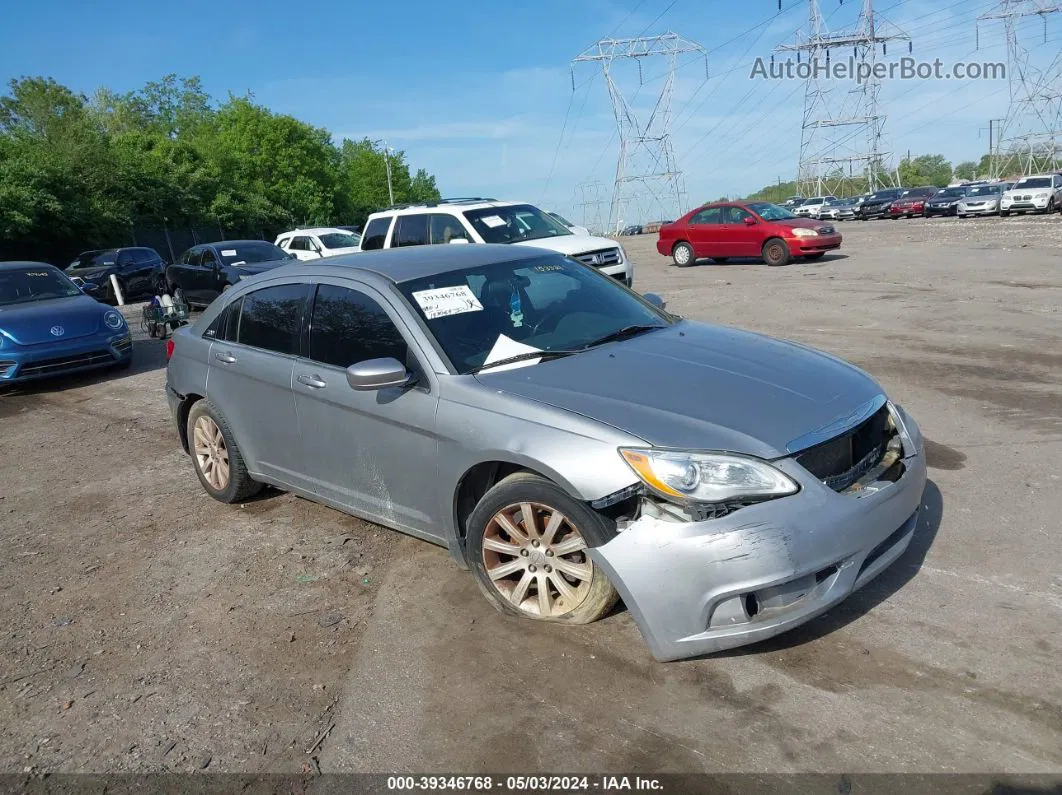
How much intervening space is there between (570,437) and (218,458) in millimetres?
3202

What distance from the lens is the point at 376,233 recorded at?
46.6 feet

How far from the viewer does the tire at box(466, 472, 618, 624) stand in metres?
3.48

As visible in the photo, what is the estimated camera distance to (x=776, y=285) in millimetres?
15734

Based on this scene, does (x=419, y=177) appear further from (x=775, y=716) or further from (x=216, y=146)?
(x=775, y=716)

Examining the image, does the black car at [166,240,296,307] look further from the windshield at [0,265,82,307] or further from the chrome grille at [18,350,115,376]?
the chrome grille at [18,350,115,376]

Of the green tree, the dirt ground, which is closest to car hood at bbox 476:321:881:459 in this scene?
the dirt ground

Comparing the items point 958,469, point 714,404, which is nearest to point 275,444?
point 714,404

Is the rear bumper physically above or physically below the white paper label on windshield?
below

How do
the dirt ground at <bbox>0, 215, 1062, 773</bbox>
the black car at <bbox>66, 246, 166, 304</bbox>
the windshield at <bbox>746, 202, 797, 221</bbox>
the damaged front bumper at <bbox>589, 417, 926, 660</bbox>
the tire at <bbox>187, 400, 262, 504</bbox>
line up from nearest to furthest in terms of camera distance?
1. the dirt ground at <bbox>0, 215, 1062, 773</bbox>
2. the damaged front bumper at <bbox>589, 417, 926, 660</bbox>
3. the tire at <bbox>187, 400, 262, 504</bbox>
4. the windshield at <bbox>746, 202, 797, 221</bbox>
5. the black car at <bbox>66, 246, 166, 304</bbox>

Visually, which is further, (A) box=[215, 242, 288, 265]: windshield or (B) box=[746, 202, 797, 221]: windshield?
(B) box=[746, 202, 797, 221]: windshield

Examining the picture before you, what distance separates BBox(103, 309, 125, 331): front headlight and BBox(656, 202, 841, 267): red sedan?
14.0m

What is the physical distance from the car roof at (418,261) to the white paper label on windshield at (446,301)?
0.53ft

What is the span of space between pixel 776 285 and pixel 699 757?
13819mm

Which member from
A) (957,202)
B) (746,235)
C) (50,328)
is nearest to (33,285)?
(50,328)
